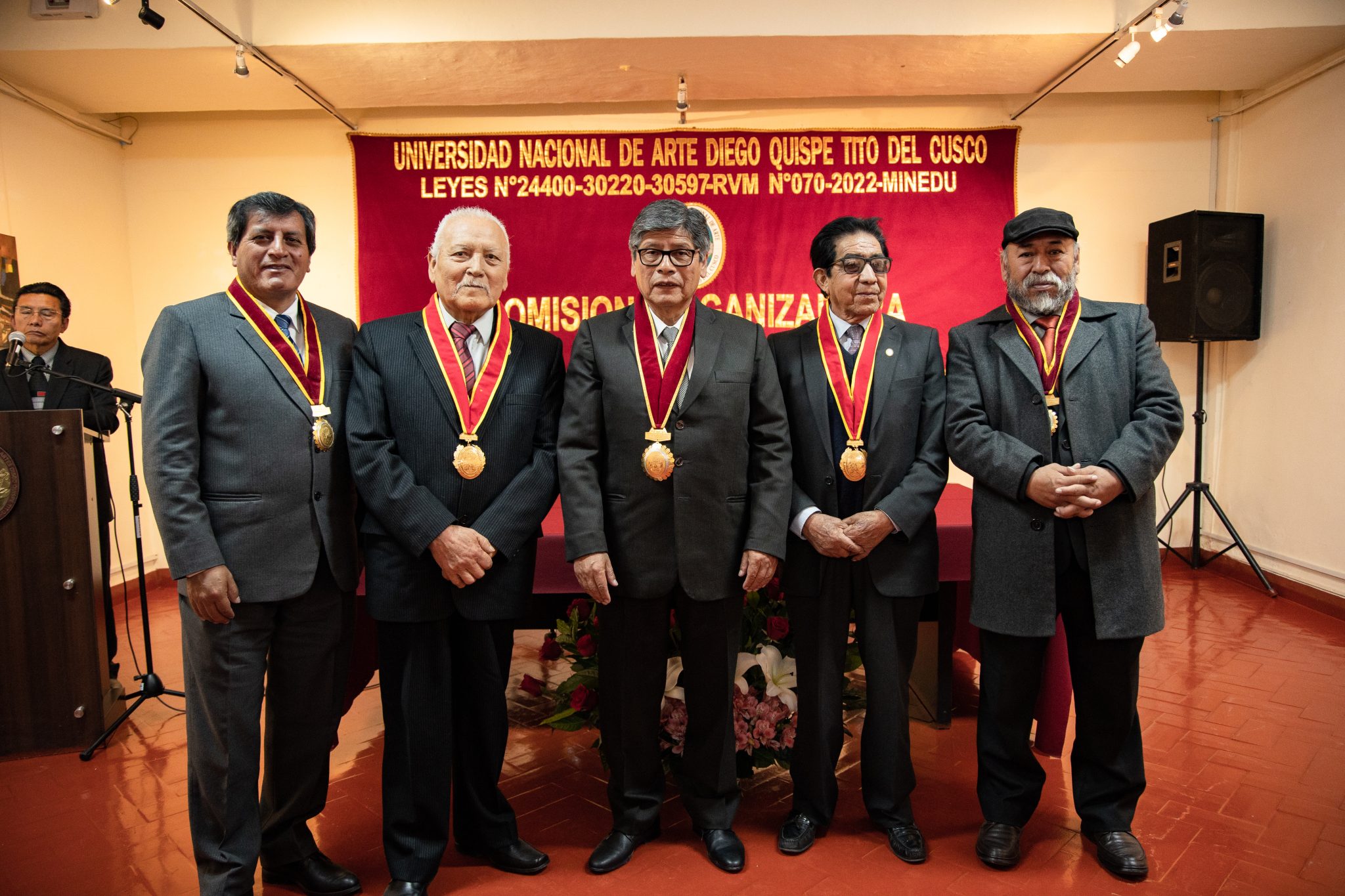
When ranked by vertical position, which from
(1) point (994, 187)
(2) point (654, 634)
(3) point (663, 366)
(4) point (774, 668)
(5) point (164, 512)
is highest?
→ (1) point (994, 187)

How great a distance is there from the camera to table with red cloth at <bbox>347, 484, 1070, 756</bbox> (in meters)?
2.80

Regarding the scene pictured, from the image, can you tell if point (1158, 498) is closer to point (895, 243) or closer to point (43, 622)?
point (895, 243)

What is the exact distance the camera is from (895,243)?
563cm

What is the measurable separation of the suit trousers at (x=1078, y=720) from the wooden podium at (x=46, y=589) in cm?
336

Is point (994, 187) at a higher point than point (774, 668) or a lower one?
higher

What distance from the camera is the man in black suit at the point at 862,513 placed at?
2295 mm

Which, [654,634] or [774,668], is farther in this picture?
[774,668]

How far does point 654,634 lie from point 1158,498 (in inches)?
202

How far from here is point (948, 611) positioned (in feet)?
10.5

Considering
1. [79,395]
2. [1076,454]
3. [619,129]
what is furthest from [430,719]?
[619,129]

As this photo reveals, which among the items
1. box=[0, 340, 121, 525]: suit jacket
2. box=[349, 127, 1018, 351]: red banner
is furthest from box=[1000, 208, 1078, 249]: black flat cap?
box=[0, 340, 121, 525]: suit jacket

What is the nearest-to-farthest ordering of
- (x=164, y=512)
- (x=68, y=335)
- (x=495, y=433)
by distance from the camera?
(x=164, y=512) → (x=495, y=433) → (x=68, y=335)

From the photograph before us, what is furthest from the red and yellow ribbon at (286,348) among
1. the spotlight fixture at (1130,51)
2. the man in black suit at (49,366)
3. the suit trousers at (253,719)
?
the spotlight fixture at (1130,51)

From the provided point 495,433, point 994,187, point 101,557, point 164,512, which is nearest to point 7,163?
point 101,557
